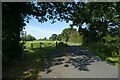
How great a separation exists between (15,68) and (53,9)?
11.5 m

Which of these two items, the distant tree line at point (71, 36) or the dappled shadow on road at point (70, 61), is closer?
the dappled shadow on road at point (70, 61)

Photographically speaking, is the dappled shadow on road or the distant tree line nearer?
the dappled shadow on road

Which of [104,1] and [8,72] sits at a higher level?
[104,1]

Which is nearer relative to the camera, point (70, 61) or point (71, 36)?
point (70, 61)

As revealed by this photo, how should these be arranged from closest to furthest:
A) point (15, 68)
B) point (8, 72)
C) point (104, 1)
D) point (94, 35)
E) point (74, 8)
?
point (8, 72) < point (15, 68) < point (104, 1) < point (74, 8) < point (94, 35)

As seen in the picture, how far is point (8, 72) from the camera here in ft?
46.8

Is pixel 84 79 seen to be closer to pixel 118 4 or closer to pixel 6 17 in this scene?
pixel 6 17

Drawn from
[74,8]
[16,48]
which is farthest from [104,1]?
[16,48]

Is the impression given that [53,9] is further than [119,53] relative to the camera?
Yes

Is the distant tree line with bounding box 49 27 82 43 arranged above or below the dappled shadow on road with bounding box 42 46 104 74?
above

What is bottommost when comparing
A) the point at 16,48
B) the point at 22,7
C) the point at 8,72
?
the point at 8,72

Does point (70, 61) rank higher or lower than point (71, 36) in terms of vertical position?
lower

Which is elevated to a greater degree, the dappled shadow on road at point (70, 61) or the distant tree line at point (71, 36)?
the distant tree line at point (71, 36)

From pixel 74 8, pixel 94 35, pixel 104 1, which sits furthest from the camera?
pixel 94 35
